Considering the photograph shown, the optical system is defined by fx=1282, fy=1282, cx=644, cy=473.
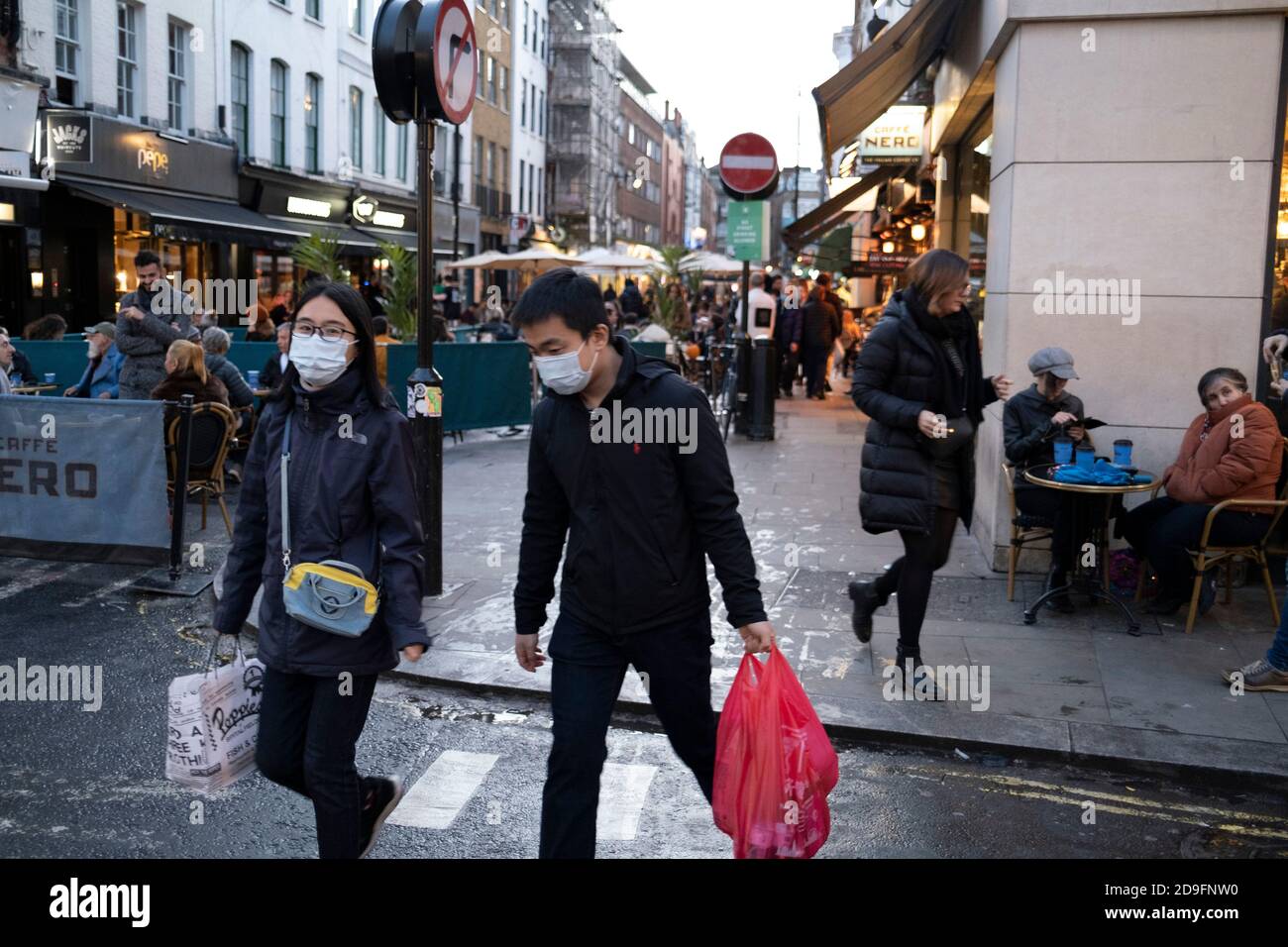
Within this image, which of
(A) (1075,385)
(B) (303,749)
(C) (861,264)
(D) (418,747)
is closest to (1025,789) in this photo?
(D) (418,747)

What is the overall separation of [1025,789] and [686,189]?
5042 inches

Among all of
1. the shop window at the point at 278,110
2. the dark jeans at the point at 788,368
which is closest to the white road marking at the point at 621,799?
the dark jeans at the point at 788,368

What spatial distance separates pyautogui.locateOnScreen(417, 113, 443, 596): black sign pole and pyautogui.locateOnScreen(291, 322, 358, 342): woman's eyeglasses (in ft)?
10.5

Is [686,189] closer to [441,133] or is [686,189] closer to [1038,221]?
[441,133]

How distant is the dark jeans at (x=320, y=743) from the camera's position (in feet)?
11.5

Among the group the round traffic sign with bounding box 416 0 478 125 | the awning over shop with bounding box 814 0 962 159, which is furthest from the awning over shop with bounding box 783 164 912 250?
the round traffic sign with bounding box 416 0 478 125

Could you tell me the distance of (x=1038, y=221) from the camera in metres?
7.98

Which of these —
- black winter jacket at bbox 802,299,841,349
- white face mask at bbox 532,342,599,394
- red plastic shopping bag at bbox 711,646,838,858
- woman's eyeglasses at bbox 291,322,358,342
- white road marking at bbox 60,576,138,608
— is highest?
black winter jacket at bbox 802,299,841,349

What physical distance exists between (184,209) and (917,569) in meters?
19.9

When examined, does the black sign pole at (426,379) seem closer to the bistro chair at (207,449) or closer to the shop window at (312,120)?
the bistro chair at (207,449)

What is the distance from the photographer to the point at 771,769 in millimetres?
3363

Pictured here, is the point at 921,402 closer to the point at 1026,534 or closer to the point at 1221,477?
the point at 1221,477

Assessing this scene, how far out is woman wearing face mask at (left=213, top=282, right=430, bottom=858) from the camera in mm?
3527

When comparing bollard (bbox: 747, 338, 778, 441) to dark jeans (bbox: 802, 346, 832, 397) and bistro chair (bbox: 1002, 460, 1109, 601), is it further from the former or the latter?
bistro chair (bbox: 1002, 460, 1109, 601)
